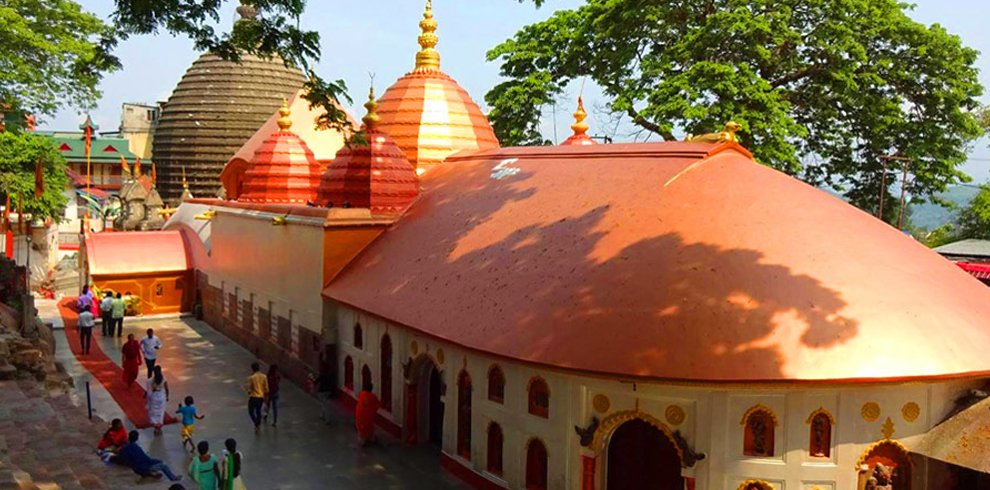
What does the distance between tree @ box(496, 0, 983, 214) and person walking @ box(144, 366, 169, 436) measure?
52.7 feet

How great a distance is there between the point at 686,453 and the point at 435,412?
5.32 m

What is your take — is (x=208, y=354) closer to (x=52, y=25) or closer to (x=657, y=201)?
(x=52, y=25)

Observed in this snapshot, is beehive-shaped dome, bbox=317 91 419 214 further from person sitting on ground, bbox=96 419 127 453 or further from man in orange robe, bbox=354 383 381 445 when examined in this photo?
person sitting on ground, bbox=96 419 127 453

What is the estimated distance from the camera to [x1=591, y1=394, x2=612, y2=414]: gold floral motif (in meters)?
9.95

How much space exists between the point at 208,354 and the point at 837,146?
20442mm

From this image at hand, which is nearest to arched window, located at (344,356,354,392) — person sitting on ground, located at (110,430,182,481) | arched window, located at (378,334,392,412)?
arched window, located at (378,334,392,412)

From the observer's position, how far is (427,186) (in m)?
18.9

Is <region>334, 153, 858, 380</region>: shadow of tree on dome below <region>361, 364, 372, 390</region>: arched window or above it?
above

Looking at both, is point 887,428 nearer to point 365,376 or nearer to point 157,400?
point 365,376

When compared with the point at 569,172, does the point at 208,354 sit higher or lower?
lower

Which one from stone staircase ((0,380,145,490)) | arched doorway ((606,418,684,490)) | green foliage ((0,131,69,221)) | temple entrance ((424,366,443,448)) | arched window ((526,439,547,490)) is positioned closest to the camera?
stone staircase ((0,380,145,490))

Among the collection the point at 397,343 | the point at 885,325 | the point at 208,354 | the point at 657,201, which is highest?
the point at 657,201

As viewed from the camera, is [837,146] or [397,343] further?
[837,146]

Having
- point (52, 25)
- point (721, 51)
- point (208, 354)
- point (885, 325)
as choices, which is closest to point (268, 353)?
point (208, 354)
